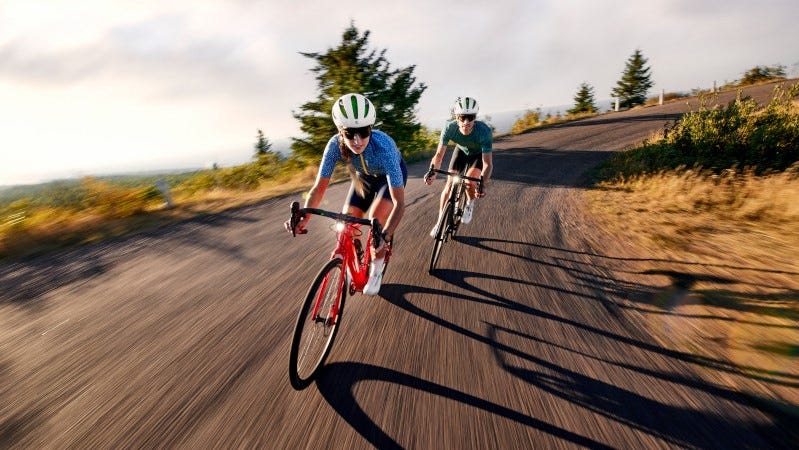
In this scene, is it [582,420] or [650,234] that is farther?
[650,234]

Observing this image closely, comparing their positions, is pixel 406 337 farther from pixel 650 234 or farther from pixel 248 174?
pixel 248 174

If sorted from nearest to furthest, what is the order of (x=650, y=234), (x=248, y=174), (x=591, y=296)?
1. (x=591, y=296)
2. (x=650, y=234)
3. (x=248, y=174)

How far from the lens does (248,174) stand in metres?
19.8

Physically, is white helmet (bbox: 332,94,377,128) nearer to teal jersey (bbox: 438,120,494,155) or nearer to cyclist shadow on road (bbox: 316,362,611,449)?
cyclist shadow on road (bbox: 316,362,611,449)

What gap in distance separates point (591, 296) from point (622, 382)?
157 centimetres

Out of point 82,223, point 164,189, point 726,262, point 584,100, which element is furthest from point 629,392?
point 584,100

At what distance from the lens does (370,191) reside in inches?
161

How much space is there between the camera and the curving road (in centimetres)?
240

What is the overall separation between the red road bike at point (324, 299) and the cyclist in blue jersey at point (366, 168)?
0.25m

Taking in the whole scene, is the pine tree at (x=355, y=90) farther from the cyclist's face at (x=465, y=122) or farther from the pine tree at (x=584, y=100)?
the pine tree at (x=584, y=100)

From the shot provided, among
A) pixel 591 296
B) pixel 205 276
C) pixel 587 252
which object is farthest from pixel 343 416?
pixel 587 252

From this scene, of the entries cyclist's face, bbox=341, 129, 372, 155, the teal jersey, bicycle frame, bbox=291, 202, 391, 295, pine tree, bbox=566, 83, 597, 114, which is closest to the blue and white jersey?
cyclist's face, bbox=341, 129, 372, 155

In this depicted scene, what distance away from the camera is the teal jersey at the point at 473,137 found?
5.87 meters

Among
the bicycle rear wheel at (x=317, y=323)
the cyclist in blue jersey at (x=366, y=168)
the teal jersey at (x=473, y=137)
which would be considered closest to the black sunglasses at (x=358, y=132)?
the cyclist in blue jersey at (x=366, y=168)
